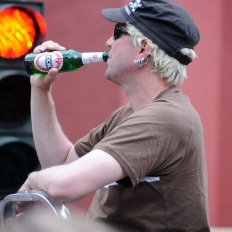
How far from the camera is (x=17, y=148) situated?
316 centimetres

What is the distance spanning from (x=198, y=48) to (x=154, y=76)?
11.3 feet

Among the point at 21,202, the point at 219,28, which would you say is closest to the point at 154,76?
the point at 21,202

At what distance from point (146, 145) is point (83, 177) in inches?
10.2

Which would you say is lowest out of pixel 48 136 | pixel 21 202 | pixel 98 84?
pixel 98 84

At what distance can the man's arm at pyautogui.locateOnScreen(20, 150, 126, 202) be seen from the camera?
2416 mm

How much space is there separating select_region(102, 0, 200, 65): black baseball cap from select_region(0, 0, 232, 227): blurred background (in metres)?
2.77

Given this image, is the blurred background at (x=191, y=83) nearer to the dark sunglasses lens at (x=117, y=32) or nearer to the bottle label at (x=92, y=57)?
the bottle label at (x=92, y=57)

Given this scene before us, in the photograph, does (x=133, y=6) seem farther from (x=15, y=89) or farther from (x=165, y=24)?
(x=15, y=89)

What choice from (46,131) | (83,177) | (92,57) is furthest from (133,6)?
(83,177)

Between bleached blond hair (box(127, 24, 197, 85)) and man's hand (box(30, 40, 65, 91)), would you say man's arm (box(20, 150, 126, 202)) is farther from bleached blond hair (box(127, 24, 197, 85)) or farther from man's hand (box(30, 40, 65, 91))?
man's hand (box(30, 40, 65, 91))

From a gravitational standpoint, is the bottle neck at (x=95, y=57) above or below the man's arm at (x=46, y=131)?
above

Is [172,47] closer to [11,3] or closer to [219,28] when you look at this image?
[11,3]

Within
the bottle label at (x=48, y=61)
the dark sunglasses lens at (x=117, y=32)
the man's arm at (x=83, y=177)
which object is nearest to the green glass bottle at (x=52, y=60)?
the bottle label at (x=48, y=61)

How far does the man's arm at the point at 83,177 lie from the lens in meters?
2.42
